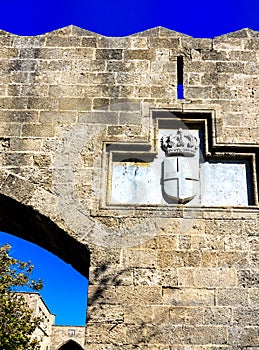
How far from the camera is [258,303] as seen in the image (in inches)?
165

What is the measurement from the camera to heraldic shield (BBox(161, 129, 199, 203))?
15.1 feet

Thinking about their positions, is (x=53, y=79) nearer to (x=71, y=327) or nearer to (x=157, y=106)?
(x=157, y=106)

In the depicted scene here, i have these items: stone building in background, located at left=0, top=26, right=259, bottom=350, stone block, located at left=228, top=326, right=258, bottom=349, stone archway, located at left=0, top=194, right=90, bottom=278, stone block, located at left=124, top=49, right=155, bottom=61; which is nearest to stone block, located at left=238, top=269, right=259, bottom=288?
stone building in background, located at left=0, top=26, right=259, bottom=350

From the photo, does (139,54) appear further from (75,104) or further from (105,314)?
(105,314)

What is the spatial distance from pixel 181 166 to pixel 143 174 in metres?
0.36

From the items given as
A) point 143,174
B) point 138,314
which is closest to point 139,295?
point 138,314

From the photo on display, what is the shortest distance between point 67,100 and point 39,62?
546 mm

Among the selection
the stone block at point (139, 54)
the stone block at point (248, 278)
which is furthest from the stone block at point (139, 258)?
the stone block at point (139, 54)

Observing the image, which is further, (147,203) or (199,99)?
(199,99)

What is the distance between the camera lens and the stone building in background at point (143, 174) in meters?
4.18

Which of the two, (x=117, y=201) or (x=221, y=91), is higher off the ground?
(x=221, y=91)

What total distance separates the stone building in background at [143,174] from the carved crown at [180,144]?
0.01 meters

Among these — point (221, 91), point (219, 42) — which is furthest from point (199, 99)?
point (219, 42)

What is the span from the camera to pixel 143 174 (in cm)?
473
